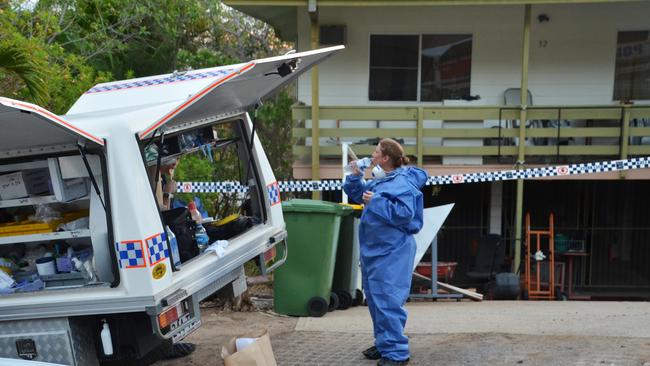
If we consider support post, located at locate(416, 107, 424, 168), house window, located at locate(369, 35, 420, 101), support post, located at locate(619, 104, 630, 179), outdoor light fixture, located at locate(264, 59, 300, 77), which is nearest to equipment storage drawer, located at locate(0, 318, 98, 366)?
outdoor light fixture, located at locate(264, 59, 300, 77)

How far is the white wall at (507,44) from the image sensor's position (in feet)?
34.3

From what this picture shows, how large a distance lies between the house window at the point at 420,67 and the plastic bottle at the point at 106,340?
309 inches

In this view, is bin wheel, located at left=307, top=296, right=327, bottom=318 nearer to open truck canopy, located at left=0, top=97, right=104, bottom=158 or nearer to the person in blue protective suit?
the person in blue protective suit

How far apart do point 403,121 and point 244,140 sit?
18.8 feet

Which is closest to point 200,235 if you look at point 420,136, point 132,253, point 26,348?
point 132,253

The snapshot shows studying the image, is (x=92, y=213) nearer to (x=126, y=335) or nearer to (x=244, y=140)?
(x=126, y=335)

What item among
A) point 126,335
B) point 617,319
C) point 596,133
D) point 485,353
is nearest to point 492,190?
point 596,133

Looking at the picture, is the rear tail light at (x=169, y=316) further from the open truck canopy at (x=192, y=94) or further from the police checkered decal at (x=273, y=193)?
the police checkered decal at (x=273, y=193)

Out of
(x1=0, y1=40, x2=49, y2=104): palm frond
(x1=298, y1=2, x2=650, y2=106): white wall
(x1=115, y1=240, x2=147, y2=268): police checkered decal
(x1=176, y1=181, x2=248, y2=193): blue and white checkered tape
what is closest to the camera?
(x1=115, y1=240, x2=147, y2=268): police checkered decal

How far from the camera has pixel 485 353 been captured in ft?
15.2

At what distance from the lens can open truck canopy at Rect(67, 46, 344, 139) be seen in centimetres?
358

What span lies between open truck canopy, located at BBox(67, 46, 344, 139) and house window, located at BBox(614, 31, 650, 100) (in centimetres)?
781

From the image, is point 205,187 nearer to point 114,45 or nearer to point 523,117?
point 114,45

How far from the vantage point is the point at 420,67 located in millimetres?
10648
